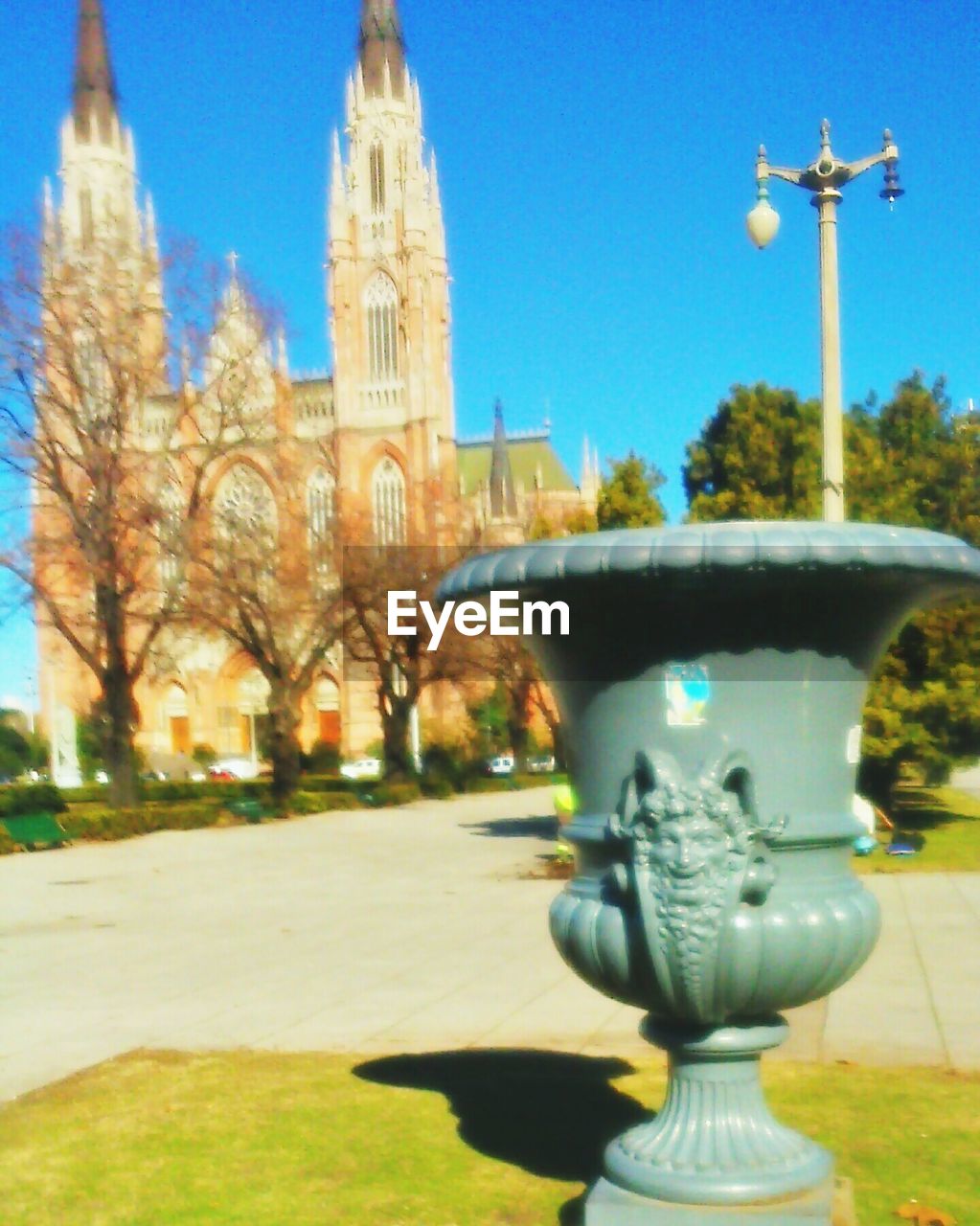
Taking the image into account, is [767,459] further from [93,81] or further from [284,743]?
[93,81]

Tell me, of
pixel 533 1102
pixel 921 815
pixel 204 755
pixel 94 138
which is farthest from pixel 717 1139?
pixel 94 138

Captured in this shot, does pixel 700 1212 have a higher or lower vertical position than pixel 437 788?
higher

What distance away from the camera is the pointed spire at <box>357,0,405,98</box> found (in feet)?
251

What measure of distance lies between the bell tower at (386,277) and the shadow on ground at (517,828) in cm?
4317

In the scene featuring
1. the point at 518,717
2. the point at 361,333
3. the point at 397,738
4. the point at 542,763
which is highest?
the point at 361,333

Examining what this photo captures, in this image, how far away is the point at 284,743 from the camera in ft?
115

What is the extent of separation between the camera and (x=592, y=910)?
14.4 ft

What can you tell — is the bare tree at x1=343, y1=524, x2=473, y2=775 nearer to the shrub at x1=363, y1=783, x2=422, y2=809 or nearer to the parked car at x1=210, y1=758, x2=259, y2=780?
the shrub at x1=363, y1=783, x2=422, y2=809

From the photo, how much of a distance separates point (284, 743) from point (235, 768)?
3079cm

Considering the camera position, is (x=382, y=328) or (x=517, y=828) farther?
(x=382, y=328)

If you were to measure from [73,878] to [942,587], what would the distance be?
16.2 meters

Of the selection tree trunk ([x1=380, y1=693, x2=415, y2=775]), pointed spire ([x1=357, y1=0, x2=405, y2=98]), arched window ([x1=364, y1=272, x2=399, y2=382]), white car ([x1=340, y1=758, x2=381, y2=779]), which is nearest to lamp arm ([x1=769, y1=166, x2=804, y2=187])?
tree trunk ([x1=380, y1=693, x2=415, y2=775])

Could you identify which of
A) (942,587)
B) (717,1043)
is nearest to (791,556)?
(942,587)

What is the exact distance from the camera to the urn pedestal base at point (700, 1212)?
4.16 m
